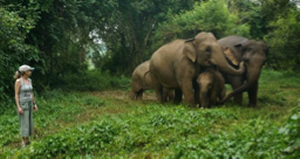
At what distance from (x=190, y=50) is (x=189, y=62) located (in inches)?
14.3

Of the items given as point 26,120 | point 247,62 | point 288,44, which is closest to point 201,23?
point 288,44

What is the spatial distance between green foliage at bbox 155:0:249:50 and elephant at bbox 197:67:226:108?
33.8 ft

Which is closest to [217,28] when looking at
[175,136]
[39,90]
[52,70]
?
[52,70]

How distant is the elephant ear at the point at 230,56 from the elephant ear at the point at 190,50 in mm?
1069

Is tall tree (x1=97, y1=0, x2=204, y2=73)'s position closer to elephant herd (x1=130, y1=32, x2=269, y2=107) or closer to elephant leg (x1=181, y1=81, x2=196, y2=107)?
elephant herd (x1=130, y1=32, x2=269, y2=107)

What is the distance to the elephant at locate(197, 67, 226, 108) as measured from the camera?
380 inches

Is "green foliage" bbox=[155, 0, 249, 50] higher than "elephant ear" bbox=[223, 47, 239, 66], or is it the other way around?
"green foliage" bbox=[155, 0, 249, 50]

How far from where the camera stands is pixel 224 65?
970 centimetres

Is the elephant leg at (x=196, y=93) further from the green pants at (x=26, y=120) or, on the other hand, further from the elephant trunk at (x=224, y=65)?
the green pants at (x=26, y=120)

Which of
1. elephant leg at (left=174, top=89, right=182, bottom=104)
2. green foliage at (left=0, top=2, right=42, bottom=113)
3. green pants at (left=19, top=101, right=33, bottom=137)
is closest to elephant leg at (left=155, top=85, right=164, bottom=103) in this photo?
elephant leg at (left=174, top=89, right=182, bottom=104)

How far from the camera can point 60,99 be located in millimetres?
12617

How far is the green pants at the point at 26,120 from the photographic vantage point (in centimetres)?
671

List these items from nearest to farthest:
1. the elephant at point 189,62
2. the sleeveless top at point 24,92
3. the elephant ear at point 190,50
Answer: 1. the sleeveless top at point 24,92
2. the elephant at point 189,62
3. the elephant ear at point 190,50

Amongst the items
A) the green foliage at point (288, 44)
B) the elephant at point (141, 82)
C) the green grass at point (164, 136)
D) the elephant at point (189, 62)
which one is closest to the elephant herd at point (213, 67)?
the elephant at point (189, 62)
